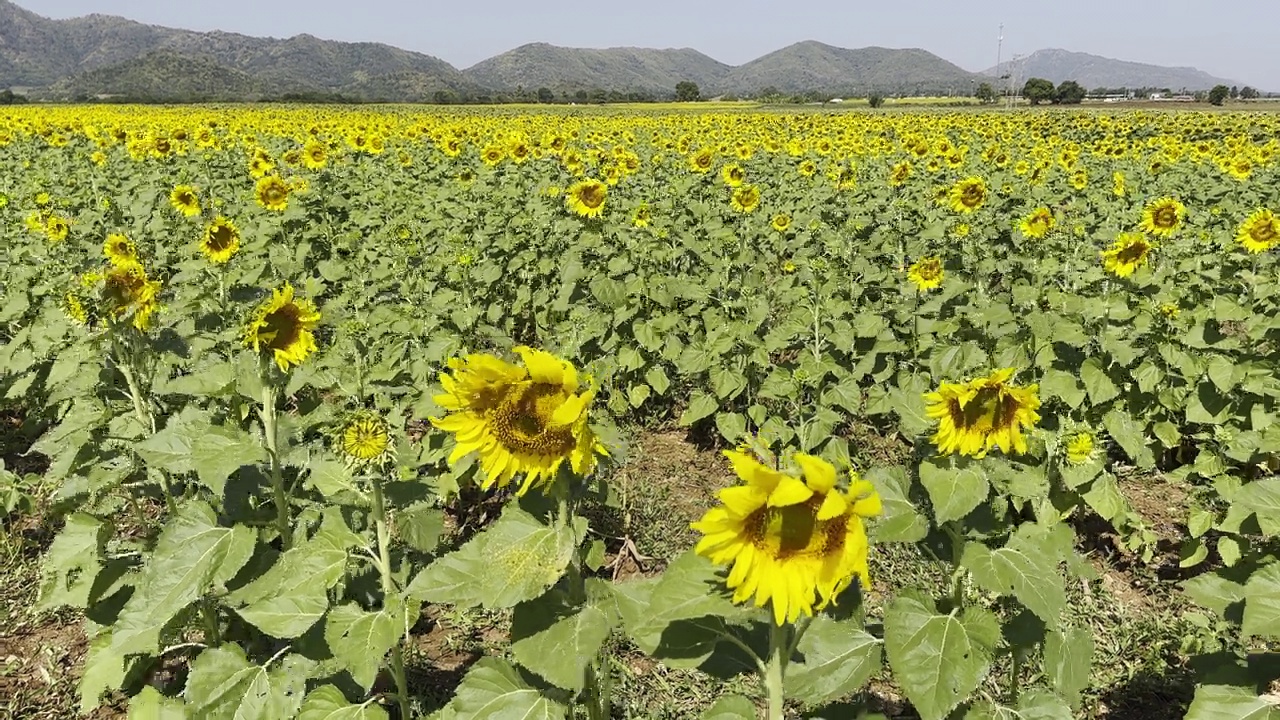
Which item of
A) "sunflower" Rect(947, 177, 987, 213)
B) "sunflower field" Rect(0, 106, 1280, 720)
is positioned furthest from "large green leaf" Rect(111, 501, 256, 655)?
"sunflower" Rect(947, 177, 987, 213)

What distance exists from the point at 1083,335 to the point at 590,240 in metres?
3.97

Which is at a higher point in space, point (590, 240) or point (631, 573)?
point (590, 240)

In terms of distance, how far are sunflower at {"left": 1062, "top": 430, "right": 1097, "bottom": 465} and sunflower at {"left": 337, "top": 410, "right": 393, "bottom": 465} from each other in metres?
2.23

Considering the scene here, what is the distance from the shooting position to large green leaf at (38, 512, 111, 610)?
2.70m

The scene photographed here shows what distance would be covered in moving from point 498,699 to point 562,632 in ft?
1.02

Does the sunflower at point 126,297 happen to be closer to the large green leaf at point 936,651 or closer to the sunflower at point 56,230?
the large green leaf at point 936,651

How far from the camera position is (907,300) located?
666cm

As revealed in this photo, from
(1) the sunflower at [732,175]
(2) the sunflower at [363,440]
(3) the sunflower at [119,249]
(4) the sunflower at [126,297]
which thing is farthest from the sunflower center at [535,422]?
(1) the sunflower at [732,175]

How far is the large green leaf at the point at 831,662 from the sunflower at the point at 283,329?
1854 mm

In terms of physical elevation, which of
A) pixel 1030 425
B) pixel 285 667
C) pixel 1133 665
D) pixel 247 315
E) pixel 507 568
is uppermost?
pixel 247 315

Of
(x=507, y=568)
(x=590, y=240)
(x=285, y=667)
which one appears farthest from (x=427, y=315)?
(x=507, y=568)

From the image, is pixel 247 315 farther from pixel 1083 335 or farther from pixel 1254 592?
pixel 1083 335

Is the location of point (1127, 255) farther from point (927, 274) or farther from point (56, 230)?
point (56, 230)

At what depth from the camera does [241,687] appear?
91.0 inches
